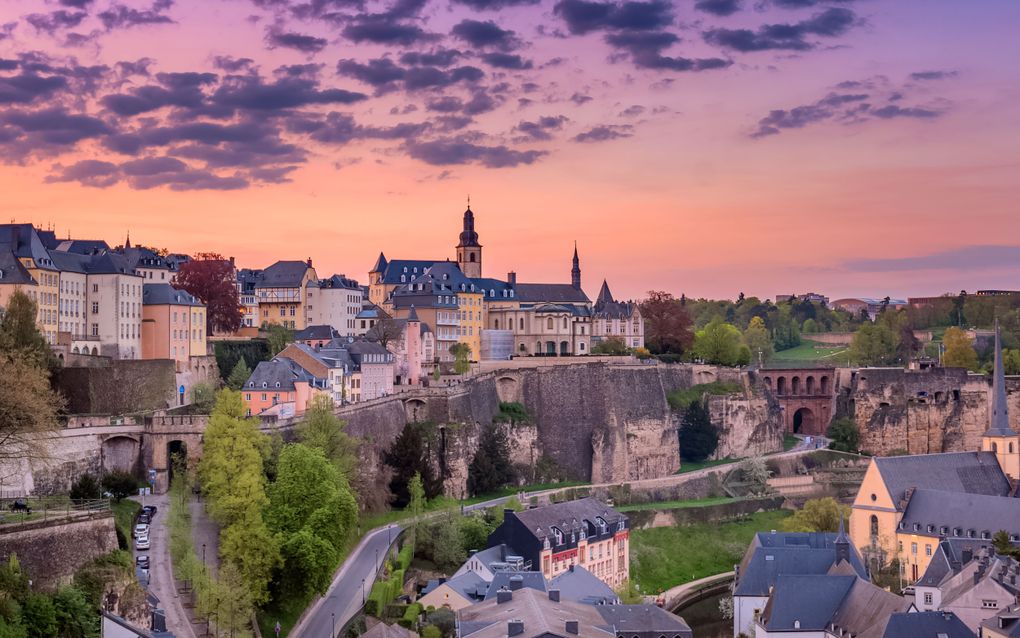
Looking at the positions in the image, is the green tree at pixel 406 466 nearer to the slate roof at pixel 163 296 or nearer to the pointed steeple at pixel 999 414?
the slate roof at pixel 163 296

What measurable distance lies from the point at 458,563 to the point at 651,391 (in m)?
32.5

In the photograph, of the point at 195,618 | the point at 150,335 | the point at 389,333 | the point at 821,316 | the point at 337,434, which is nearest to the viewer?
the point at 195,618

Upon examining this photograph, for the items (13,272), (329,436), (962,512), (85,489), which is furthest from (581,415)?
(85,489)

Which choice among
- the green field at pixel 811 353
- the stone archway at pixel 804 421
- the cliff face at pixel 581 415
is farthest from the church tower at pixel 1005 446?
the green field at pixel 811 353

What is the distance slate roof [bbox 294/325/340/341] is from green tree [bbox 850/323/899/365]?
59508 mm

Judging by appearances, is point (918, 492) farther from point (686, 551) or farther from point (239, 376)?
point (239, 376)

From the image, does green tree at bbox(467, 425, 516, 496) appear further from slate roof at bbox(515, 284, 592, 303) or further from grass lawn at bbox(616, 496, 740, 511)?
slate roof at bbox(515, 284, 592, 303)

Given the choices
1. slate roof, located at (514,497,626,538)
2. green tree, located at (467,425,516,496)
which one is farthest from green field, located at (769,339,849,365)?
slate roof, located at (514,497,626,538)

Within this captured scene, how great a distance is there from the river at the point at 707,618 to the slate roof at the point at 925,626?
15940mm

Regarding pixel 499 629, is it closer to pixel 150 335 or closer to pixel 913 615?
pixel 913 615

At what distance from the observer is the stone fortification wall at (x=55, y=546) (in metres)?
38.6

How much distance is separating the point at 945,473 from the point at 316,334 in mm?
37855

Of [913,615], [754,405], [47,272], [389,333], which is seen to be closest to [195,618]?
[913,615]

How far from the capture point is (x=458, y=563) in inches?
2427
